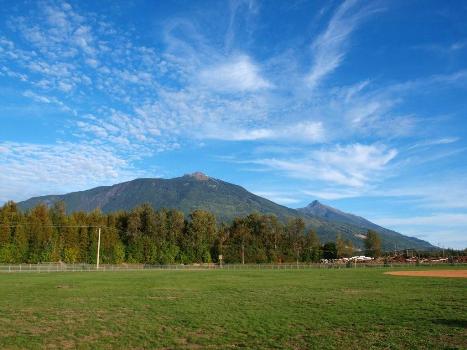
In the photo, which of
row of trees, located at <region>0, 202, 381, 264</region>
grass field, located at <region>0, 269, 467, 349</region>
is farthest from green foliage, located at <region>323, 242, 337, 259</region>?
grass field, located at <region>0, 269, 467, 349</region>

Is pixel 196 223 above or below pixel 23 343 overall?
above

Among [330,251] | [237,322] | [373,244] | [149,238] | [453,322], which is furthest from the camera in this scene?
[373,244]

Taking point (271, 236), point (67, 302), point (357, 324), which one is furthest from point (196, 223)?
point (357, 324)

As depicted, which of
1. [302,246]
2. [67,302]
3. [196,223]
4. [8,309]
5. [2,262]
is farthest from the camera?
[302,246]

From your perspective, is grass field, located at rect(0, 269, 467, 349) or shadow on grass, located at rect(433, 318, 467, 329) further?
shadow on grass, located at rect(433, 318, 467, 329)

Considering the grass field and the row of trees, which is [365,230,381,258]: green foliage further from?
the grass field

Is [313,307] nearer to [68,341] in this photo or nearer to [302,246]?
[68,341]

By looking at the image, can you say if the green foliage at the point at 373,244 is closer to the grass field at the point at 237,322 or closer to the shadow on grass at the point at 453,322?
the grass field at the point at 237,322

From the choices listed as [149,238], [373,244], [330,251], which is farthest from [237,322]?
[373,244]

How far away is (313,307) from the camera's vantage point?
2028 cm

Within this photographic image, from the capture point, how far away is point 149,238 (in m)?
112

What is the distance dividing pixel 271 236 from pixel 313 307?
105 m

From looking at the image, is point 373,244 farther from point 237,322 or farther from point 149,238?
point 237,322

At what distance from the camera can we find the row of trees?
96938 mm
